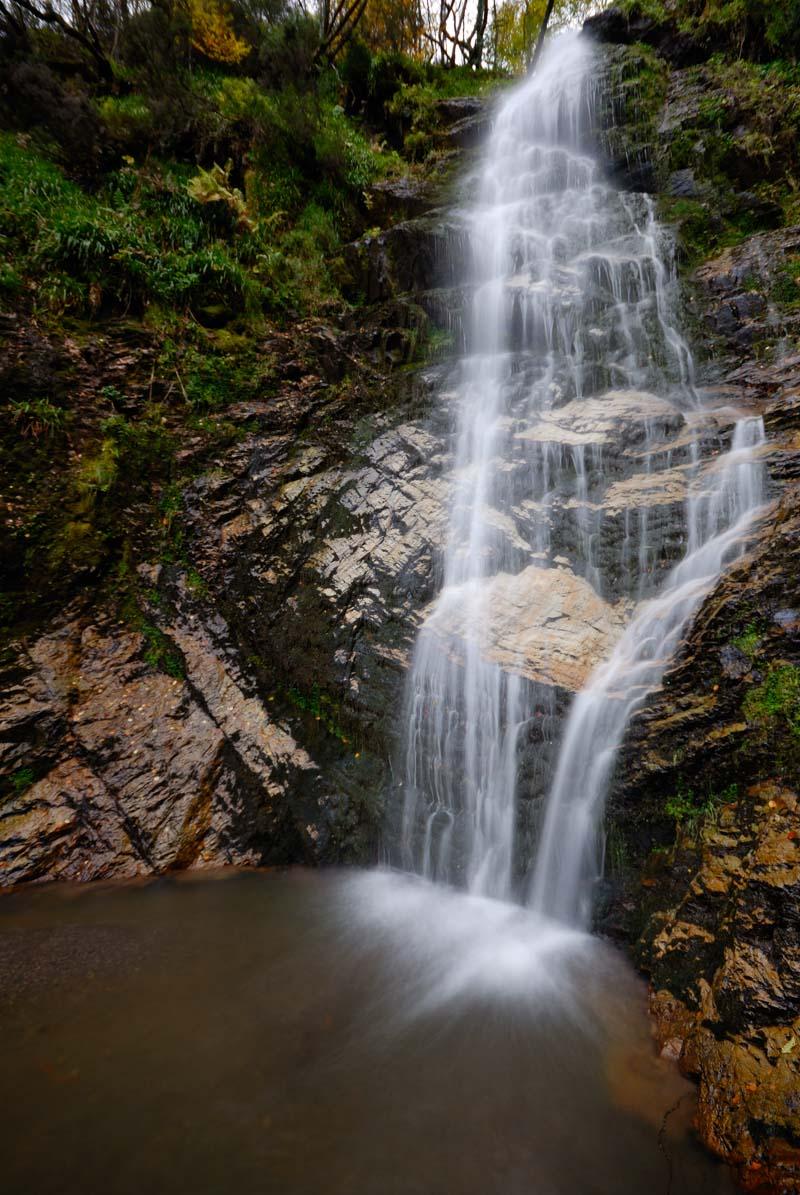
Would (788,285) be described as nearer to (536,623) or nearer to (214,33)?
(536,623)

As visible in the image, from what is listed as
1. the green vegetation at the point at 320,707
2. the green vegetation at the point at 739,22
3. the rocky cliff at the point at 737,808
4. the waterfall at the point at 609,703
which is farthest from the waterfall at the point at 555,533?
the green vegetation at the point at 739,22

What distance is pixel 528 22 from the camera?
1579 centimetres

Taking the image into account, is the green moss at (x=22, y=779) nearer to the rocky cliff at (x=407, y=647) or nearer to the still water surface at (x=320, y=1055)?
the rocky cliff at (x=407, y=647)

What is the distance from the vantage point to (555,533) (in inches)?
236

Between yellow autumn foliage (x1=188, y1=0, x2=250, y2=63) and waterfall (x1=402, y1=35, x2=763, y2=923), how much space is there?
829cm

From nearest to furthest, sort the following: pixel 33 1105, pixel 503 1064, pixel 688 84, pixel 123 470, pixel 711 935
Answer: pixel 33 1105 < pixel 503 1064 < pixel 711 935 < pixel 123 470 < pixel 688 84

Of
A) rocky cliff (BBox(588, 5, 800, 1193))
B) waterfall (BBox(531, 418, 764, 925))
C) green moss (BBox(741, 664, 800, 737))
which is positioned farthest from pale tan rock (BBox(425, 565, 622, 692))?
green moss (BBox(741, 664, 800, 737))

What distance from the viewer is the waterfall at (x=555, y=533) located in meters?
4.72

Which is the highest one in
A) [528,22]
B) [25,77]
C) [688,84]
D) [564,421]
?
[528,22]

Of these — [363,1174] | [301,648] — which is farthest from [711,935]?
[301,648]

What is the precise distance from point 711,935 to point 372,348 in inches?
322

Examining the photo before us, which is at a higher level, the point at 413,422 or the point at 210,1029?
the point at 413,422

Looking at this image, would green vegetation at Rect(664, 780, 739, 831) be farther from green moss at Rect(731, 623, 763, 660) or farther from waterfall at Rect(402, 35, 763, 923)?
green moss at Rect(731, 623, 763, 660)

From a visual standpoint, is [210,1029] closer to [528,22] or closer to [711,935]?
[711,935]
